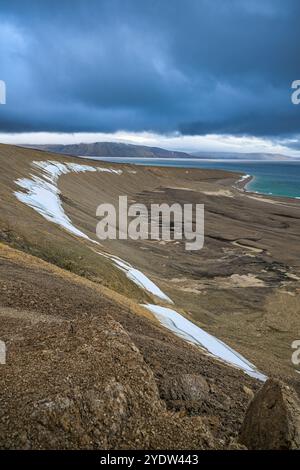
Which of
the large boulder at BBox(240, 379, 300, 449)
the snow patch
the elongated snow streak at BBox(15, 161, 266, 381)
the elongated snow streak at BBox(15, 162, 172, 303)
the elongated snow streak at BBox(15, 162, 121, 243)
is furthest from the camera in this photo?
the elongated snow streak at BBox(15, 162, 121, 243)

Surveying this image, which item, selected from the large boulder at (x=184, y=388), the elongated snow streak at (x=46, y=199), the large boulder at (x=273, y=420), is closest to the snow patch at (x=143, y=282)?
the elongated snow streak at (x=46, y=199)

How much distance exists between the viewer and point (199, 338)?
1662 cm

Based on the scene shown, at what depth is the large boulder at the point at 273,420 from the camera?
5758mm

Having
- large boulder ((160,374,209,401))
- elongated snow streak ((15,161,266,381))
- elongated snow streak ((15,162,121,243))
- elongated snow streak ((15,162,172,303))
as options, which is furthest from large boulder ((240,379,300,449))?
elongated snow streak ((15,162,121,243))

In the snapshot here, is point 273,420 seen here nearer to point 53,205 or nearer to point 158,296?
point 158,296

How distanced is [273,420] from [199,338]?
10.8 m

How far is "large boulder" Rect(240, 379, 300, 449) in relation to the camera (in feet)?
18.9

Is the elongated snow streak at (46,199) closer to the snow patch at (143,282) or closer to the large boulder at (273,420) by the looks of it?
the snow patch at (143,282)

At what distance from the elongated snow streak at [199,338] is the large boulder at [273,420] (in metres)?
7.17

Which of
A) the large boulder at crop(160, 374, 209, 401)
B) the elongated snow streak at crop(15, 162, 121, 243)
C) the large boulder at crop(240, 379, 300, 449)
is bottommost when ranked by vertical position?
the large boulder at crop(160, 374, 209, 401)

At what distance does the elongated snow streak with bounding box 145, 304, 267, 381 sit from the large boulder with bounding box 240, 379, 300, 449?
282 inches

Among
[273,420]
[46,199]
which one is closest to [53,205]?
[46,199]

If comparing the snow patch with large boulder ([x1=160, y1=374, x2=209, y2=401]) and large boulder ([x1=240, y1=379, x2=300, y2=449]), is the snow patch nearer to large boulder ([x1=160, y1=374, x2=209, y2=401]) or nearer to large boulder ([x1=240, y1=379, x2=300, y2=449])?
large boulder ([x1=160, y1=374, x2=209, y2=401])

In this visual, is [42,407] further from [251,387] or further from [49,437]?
[251,387]
